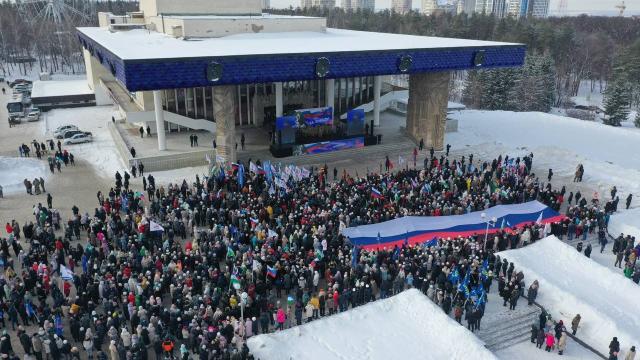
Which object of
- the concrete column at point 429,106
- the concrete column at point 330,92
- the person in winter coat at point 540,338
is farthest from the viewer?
the concrete column at point 330,92

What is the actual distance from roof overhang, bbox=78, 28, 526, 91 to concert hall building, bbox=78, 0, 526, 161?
0.05 m

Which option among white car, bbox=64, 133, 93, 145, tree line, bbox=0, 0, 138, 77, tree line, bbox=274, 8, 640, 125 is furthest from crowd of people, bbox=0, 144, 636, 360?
tree line, bbox=0, 0, 138, 77

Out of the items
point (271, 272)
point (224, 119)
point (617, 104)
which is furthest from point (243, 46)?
point (617, 104)

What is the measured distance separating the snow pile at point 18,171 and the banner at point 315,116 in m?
14.0

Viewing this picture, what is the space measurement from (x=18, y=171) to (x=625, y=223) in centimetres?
2924

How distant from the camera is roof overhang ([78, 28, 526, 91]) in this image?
21578 mm

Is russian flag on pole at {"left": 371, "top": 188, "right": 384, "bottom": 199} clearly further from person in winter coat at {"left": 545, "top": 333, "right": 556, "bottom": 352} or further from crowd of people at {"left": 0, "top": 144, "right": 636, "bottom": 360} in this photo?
person in winter coat at {"left": 545, "top": 333, "right": 556, "bottom": 352}

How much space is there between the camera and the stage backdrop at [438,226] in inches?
678

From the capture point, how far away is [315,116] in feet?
93.4

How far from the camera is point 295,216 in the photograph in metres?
18.1

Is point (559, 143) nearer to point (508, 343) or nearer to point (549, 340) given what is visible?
point (508, 343)

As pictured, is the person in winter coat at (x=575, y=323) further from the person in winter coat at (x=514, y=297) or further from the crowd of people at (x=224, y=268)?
the person in winter coat at (x=514, y=297)

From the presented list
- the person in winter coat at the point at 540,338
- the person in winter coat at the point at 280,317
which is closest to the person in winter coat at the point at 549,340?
the person in winter coat at the point at 540,338

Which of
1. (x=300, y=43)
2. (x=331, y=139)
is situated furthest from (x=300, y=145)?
(x=300, y=43)
